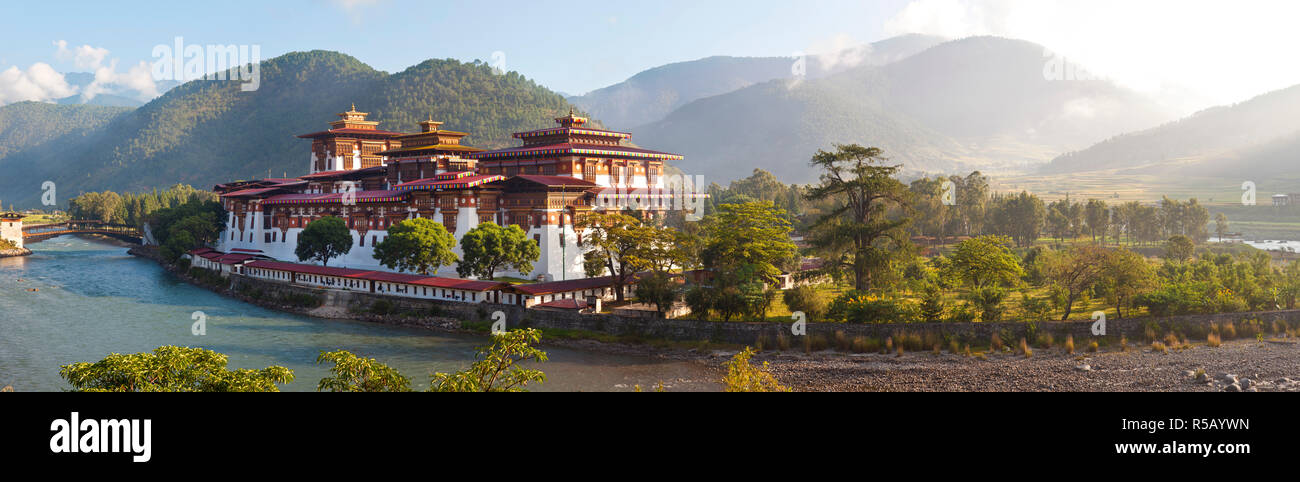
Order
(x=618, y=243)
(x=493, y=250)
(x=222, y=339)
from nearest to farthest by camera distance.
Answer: (x=222, y=339), (x=618, y=243), (x=493, y=250)

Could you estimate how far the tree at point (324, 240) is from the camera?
68500mm

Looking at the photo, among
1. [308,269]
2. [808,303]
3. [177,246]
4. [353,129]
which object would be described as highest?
[353,129]

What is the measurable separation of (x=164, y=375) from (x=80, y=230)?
126902mm

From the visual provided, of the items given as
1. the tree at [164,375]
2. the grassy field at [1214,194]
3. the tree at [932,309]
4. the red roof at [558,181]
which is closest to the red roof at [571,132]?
the red roof at [558,181]

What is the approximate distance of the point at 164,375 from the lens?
1476 cm

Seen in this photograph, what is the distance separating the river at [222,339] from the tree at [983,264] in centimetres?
1687

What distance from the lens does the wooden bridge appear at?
113188mm

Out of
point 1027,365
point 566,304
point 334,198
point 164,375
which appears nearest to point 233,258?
point 334,198

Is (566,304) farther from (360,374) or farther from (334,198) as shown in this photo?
(334,198)

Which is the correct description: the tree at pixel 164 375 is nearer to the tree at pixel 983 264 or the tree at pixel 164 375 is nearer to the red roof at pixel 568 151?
the tree at pixel 983 264

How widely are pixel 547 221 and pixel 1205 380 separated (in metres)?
41.4

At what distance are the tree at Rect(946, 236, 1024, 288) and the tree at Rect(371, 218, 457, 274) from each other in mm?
33792

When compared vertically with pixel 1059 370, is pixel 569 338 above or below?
above
